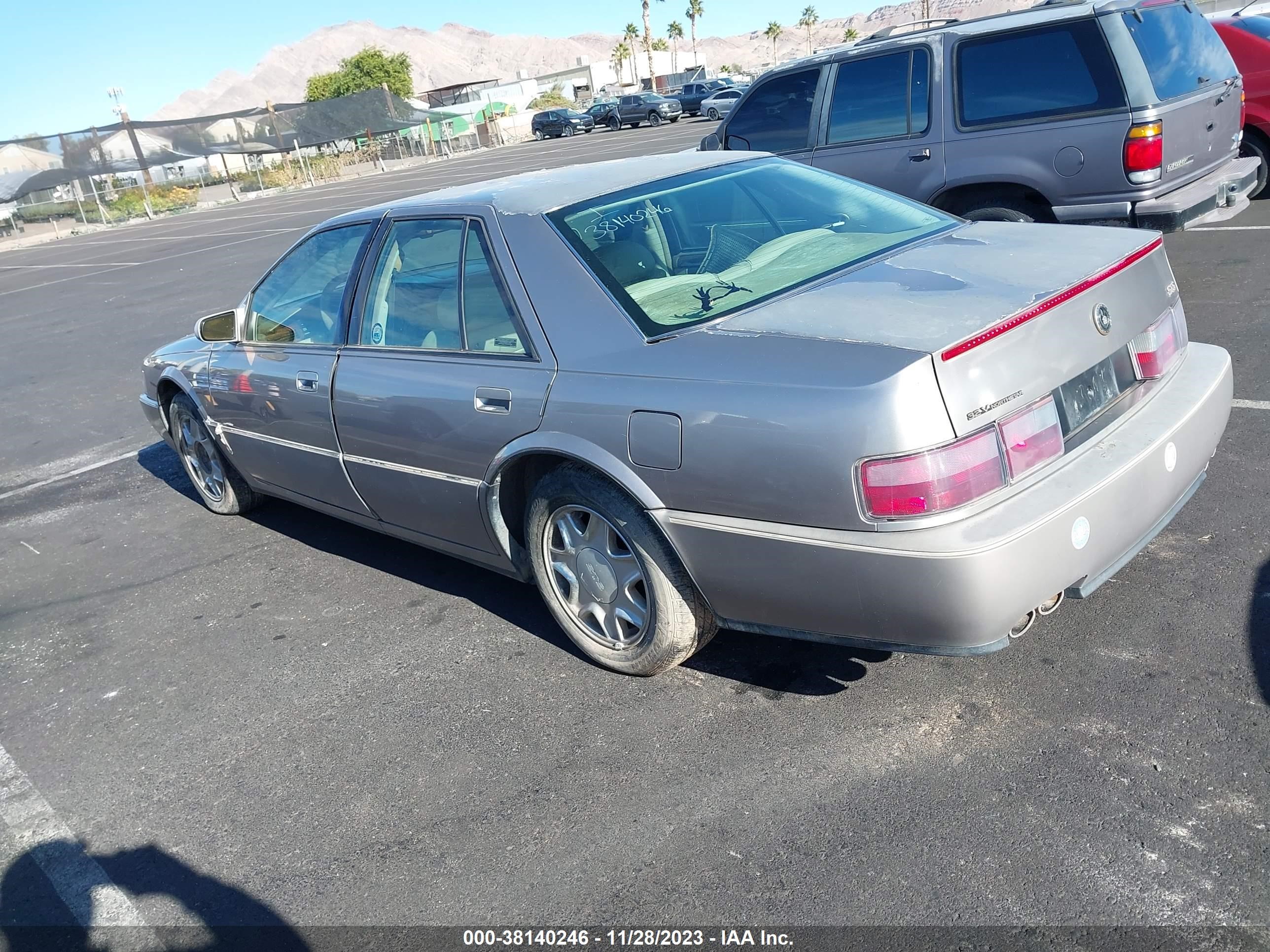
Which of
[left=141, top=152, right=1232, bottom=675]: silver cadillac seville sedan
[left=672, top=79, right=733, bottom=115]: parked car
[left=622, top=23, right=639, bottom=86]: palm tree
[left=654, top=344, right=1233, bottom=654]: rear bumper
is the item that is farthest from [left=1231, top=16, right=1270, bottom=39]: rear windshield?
[left=622, top=23, right=639, bottom=86]: palm tree

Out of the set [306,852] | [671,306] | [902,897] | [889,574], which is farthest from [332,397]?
[902,897]

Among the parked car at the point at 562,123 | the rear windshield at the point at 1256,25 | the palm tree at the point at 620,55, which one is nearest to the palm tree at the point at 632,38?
the palm tree at the point at 620,55

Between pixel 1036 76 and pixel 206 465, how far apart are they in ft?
17.6

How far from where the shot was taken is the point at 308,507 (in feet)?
15.5

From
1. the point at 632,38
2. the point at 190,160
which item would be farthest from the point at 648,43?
the point at 190,160

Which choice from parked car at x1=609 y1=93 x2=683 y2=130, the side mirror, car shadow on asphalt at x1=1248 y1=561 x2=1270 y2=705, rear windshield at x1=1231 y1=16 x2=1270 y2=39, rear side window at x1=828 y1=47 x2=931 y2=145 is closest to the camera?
car shadow on asphalt at x1=1248 y1=561 x2=1270 y2=705

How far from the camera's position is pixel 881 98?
702 cm

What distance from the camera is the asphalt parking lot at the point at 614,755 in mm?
A: 2475

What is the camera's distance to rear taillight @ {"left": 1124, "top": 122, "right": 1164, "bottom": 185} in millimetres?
6004

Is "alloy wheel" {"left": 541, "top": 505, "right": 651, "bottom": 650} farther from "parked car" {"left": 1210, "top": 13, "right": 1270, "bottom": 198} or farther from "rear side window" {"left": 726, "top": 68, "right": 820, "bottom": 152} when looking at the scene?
"parked car" {"left": 1210, "top": 13, "right": 1270, "bottom": 198}

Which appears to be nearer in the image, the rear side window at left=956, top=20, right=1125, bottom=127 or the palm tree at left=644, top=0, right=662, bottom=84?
the rear side window at left=956, top=20, right=1125, bottom=127

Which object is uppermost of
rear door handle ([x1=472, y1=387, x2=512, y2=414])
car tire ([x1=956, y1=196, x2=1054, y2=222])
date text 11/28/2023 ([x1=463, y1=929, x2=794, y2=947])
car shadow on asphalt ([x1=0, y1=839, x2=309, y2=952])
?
rear door handle ([x1=472, y1=387, x2=512, y2=414])

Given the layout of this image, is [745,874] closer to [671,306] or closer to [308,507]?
[671,306]

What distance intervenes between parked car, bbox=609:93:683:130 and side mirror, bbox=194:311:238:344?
40066 mm
